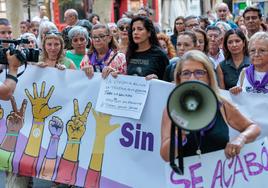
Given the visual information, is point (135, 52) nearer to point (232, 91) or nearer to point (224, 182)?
point (232, 91)

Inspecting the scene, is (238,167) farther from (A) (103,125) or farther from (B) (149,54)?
(B) (149,54)

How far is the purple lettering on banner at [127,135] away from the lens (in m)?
4.66

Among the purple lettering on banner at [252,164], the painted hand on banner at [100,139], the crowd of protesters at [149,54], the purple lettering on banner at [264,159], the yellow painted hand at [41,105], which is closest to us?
the purple lettering on banner at [252,164]

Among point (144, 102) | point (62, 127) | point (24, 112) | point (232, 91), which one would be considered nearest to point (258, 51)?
point (232, 91)

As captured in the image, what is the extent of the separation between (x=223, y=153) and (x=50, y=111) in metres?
2.30

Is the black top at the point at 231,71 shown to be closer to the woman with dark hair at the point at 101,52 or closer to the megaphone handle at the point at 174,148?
the woman with dark hair at the point at 101,52

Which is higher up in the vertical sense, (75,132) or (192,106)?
(192,106)

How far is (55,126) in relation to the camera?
508 centimetres

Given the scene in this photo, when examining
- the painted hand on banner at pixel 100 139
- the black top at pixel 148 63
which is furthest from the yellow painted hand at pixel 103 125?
the black top at pixel 148 63

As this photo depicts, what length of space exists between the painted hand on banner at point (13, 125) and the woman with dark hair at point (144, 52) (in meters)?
1.16

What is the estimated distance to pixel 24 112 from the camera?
17.2 ft

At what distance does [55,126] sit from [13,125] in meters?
0.48

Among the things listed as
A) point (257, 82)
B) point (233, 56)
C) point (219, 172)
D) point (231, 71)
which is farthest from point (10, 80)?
point (233, 56)

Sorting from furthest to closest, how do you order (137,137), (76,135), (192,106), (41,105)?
1. (41,105)
2. (76,135)
3. (137,137)
4. (192,106)
